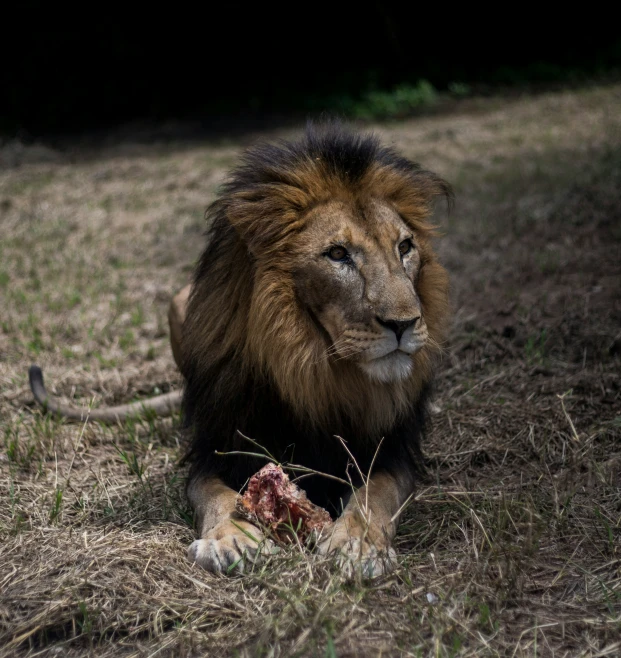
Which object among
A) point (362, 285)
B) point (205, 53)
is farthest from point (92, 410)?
point (205, 53)

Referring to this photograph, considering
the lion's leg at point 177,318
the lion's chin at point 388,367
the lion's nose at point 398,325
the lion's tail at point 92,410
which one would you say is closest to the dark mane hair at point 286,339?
the lion's chin at point 388,367

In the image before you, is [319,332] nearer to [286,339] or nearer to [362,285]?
[286,339]

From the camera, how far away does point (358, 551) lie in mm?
2783

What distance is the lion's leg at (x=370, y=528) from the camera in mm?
2746

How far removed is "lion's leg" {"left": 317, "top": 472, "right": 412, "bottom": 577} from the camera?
2.75m

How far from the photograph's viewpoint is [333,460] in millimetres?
3277

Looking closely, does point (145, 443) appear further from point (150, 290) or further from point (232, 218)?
point (150, 290)

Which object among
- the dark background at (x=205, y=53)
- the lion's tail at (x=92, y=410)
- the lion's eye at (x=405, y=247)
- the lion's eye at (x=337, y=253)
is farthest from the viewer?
the dark background at (x=205, y=53)

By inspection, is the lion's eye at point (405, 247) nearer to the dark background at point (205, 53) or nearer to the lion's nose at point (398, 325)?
the lion's nose at point (398, 325)

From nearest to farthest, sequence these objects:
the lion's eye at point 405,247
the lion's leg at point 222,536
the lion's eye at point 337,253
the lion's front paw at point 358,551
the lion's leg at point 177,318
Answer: the lion's front paw at point 358,551 < the lion's leg at point 222,536 < the lion's eye at point 337,253 < the lion's eye at point 405,247 < the lion's leg at point 177,318

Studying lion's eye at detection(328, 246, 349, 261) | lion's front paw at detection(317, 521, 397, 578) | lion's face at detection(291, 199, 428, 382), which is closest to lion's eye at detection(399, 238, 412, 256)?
lion's face at detection(291, 199, 428, 382)

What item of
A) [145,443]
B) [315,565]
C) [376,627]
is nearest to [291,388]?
[315,565]

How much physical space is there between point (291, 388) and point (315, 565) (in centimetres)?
67

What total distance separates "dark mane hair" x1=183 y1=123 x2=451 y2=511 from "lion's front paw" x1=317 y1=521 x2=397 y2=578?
42cm
